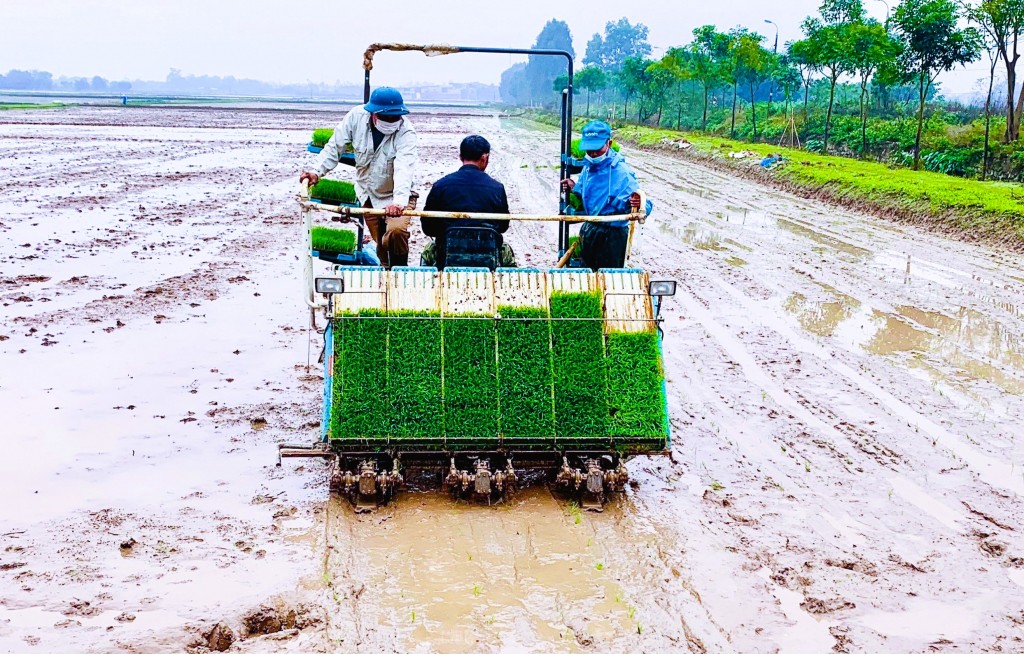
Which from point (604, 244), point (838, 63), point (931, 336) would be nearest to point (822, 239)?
point (931, 336)

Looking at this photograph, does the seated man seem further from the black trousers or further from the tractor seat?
the black trousers

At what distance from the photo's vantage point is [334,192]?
285 inches

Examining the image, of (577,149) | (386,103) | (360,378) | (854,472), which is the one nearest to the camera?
(360,378)

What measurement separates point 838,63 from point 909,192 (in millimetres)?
13825

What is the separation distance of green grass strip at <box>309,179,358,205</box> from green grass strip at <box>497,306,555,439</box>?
2.03 metres

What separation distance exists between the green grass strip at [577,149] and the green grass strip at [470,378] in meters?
1.79

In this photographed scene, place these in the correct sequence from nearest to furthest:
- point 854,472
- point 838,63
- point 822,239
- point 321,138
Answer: point 854,472
point 321,138
point 822,239
point 838,63

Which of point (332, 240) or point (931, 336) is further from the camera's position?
point (931, 336)

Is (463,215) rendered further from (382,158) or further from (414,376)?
(382,158)

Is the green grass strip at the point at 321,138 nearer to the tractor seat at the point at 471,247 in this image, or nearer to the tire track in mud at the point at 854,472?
the tractor seat at the point at 471,247

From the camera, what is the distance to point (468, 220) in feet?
20.9

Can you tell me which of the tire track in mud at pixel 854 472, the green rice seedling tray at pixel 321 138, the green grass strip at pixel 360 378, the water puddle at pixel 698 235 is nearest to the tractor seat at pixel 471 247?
the green grass strip at pixel 360 378

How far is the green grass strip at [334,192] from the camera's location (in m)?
7.19

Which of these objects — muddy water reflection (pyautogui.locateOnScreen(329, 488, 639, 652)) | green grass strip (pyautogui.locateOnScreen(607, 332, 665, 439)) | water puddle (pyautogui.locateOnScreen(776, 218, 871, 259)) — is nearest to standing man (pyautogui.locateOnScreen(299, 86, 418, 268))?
green grass strip (pyautogui.locateOnScreen(607, 332, 665, 439))
